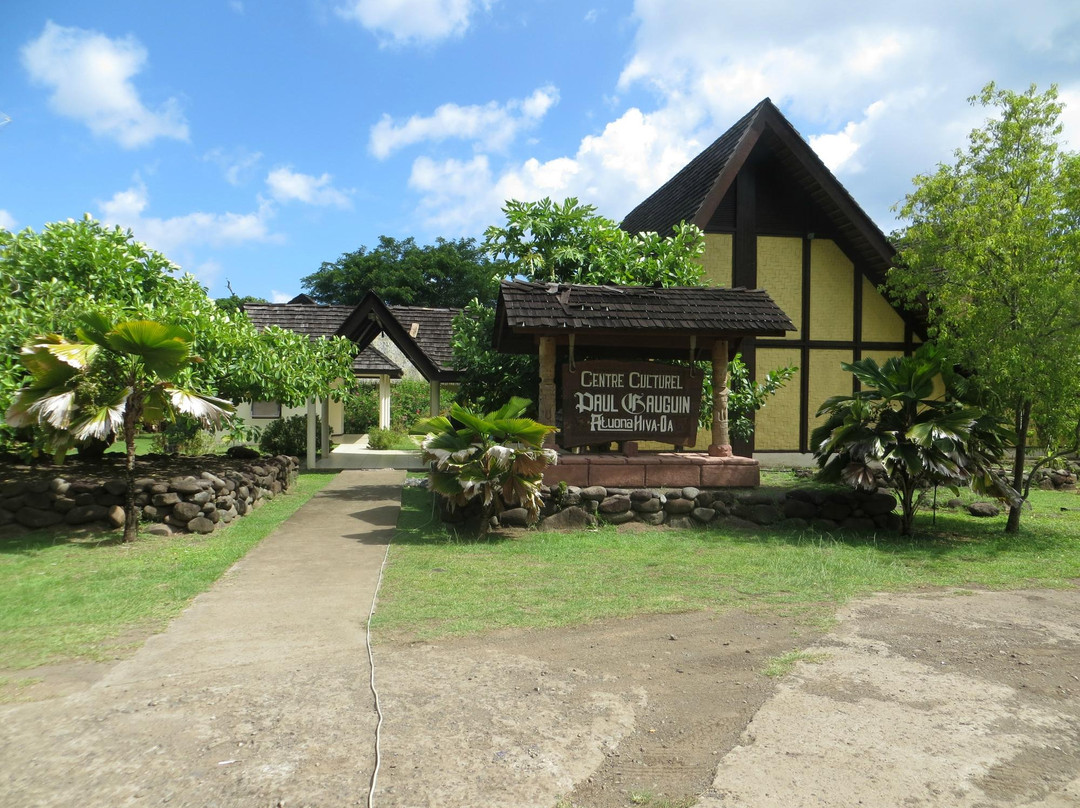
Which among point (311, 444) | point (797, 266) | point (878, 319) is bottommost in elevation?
point (311, 444)

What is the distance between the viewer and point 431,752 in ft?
12.3

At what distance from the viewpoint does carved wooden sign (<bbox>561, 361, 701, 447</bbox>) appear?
1084cm

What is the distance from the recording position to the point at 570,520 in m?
10.3

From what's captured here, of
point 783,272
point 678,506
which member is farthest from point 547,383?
point 783,272

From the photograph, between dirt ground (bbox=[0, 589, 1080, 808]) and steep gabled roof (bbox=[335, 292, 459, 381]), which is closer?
dirt ground (bbox=[0, 589, 1080, 808])

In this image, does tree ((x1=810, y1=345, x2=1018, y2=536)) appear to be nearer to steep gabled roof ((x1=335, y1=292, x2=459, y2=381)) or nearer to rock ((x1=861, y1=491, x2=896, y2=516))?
rock ((x1=861, y1=491, x2=896, y2=516))

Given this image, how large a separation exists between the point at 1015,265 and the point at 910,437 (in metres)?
2.99

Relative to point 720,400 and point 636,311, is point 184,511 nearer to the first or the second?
point 636,311

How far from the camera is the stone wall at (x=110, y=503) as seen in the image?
9273mm

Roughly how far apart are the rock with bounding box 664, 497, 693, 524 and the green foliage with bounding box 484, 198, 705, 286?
4.59m

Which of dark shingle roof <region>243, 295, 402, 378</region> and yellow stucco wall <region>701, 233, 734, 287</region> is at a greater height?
yellow stucco wall <region>701, 233, 734, 287</region>

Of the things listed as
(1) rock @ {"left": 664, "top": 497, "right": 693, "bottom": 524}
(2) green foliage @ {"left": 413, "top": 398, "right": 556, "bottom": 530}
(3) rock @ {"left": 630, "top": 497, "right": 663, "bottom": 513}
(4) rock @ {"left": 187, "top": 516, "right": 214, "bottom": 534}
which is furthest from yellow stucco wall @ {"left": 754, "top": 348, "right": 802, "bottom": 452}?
(4) rock @ {"left": 187, "top": 516, "right": 214, "bottom": 534}

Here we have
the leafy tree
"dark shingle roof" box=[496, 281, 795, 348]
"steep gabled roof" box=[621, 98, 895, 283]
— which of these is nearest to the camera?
the leafy tree

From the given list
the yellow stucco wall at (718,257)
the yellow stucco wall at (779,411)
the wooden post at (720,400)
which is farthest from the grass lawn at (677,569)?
the yellow stucco wall at (718,257)
